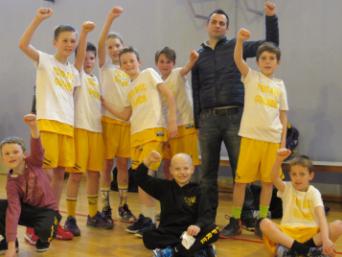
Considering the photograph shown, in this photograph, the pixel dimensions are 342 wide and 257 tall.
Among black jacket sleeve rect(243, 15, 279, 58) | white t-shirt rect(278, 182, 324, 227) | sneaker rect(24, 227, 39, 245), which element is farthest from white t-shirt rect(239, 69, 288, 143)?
sneaker rect(24, 227, 39, 245)

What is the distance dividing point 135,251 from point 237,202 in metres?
0.82

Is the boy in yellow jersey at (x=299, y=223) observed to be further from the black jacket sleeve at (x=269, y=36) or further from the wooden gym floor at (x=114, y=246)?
the black jacket sleeve at (x=269, y=36)

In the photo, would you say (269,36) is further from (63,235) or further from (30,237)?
(30,237)

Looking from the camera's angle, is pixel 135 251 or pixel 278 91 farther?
pixel 278 91

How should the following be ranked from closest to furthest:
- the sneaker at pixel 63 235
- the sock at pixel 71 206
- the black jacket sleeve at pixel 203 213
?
the black jacket sleeve at pixel 203 213 → the sneaker at pixel 63 235 → the sock at pixel 71 206

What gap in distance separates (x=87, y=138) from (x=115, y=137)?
0.92ft

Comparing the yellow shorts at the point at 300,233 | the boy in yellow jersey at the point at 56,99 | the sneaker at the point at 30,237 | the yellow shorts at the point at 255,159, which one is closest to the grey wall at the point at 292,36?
the yellow shorts at the point at 255,159

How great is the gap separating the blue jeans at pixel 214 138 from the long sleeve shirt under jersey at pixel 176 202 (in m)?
0.51

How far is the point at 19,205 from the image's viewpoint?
261 centimetres

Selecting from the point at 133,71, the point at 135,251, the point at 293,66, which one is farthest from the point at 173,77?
the point at 293,66

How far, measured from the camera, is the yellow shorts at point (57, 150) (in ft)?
9.66

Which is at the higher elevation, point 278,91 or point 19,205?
point 278,91

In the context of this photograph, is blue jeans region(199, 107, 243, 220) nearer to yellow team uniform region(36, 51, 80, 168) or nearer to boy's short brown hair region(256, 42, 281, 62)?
boy's short brown hair region(256, 42, 281, 62)

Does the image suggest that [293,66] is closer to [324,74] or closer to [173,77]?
[324,74]
